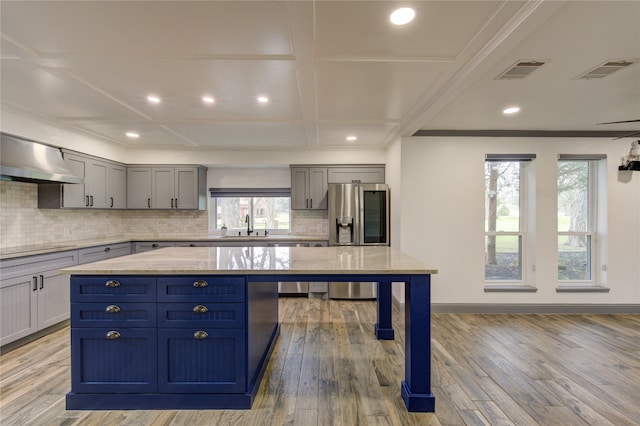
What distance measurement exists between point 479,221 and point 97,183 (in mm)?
5377

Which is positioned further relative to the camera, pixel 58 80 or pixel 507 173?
pixel 507 173

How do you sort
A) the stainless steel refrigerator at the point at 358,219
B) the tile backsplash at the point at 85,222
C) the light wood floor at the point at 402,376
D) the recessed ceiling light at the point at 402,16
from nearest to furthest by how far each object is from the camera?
1. the recessed ceiling light at the point at 402,16
2. the light wood floor at the point at 402,376
3. the tile backsplash at the point at 85,222
4. the stainless steel refrigerator at the point at 358,219

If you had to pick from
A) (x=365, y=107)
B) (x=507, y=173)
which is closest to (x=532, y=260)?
(x=507, y=173)

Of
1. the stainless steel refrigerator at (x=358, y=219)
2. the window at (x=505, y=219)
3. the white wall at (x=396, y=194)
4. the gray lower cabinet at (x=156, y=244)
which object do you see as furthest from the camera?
the gray lower cabinet at (x=156, y=244)

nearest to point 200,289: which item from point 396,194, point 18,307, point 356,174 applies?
point 18,307

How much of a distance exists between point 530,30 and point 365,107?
1544mm

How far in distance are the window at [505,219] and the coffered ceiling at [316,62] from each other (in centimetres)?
76

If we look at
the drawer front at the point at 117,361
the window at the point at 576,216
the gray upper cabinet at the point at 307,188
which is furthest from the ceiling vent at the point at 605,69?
the drawer front at the point at 117,361

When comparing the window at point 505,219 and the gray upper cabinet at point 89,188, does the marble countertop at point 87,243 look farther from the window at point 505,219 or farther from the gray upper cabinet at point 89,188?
the window at point 505,219

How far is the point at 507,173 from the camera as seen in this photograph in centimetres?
401

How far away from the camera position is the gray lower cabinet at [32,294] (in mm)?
2695

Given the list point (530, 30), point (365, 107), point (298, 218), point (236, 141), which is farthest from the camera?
point (298, 218)

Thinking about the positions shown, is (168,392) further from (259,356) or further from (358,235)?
(358,235)

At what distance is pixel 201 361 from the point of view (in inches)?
76.1
